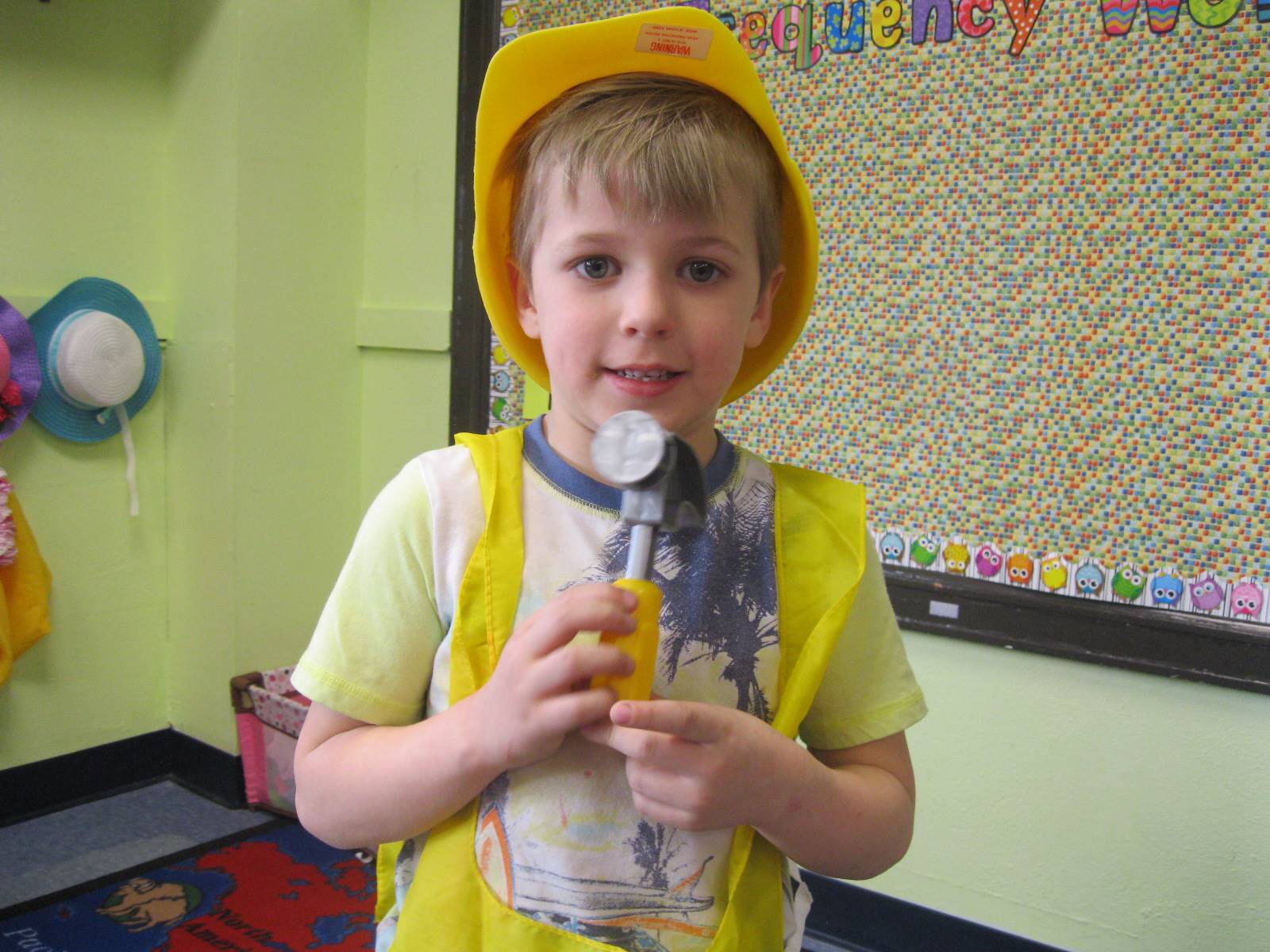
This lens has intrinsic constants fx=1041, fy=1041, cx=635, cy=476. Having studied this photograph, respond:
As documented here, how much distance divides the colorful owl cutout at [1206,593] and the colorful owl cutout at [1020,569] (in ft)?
0.70

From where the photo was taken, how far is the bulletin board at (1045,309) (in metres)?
1.37

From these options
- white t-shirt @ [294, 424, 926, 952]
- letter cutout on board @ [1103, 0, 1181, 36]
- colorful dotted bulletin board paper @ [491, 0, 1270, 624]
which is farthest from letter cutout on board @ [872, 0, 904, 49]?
white t-shirt @ [294, 424, 926, 952]

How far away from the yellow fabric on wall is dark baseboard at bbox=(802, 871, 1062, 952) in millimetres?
1485

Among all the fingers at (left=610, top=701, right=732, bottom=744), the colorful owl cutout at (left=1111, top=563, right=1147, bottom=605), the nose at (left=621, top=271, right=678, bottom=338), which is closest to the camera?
the fingers at (left=610, top=701, right=732, bottom=744)

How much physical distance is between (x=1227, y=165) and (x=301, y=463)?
1804 mm

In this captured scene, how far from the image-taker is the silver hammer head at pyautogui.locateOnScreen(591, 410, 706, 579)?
24.0 inches

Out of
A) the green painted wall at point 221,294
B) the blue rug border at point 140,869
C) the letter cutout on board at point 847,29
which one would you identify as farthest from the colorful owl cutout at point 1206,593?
the blue rug border at point 140,869

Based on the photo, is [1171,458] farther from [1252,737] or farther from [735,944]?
[735,944]

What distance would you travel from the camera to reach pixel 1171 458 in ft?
4.65

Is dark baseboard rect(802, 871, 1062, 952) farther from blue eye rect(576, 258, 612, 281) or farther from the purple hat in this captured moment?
the purple hat

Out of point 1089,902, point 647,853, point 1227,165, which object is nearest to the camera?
point 647,853

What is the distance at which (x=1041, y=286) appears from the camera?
1.51 meters

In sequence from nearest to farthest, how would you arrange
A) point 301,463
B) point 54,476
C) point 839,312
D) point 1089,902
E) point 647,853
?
point 647,853, point 1089,902, point 839,312, point 54,476, point 301,463

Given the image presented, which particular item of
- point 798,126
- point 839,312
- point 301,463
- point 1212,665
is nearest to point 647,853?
point 1212,665
